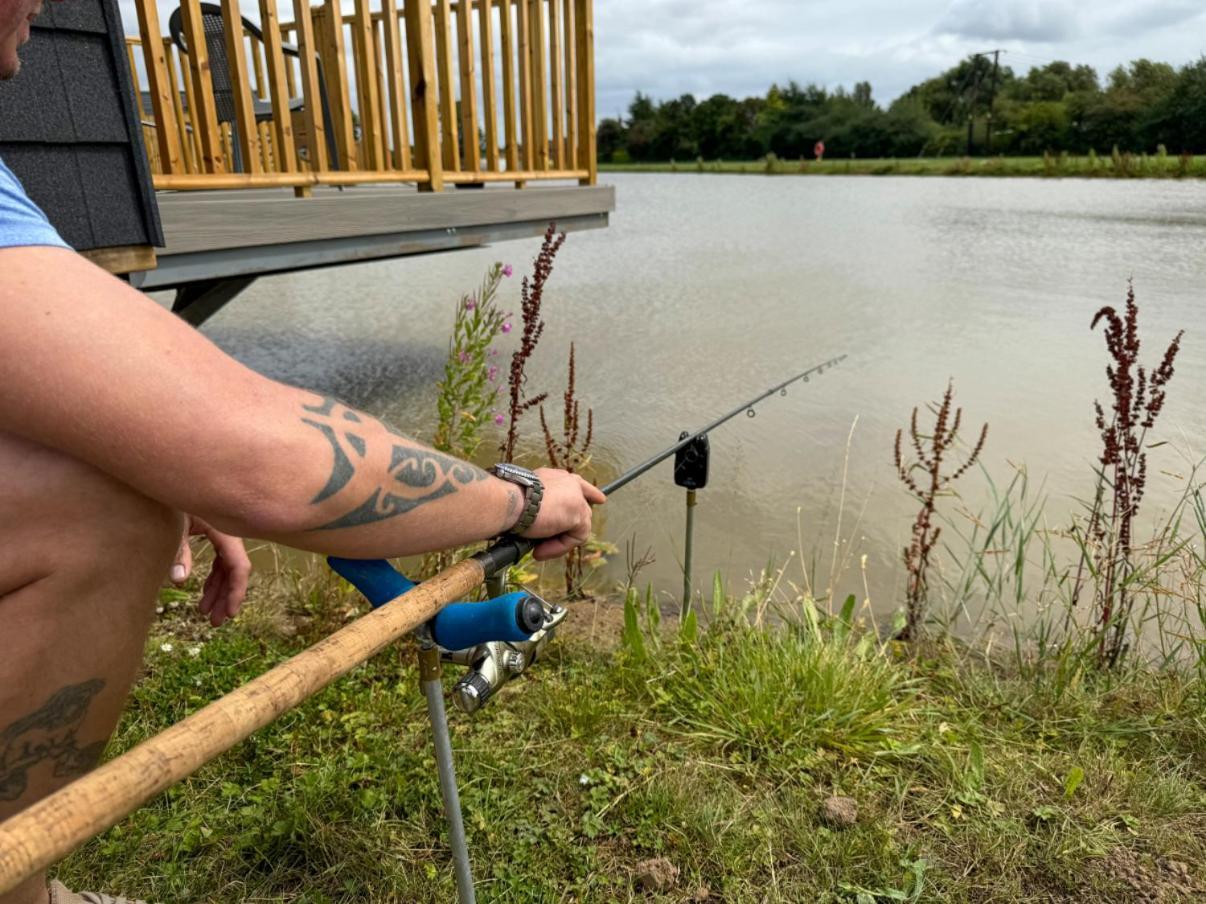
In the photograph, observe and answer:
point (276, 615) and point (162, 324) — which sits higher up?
point (162, 324)

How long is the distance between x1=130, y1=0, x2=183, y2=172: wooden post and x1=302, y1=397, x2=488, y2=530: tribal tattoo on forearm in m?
2.82

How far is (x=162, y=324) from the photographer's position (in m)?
0.89

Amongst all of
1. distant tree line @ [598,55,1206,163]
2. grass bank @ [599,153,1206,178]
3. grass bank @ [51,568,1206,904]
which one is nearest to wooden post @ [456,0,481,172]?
grass bank @ [51,568,1206,904]

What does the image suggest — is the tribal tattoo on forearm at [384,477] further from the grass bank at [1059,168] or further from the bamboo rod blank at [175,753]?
the grass bank at [1059,168]

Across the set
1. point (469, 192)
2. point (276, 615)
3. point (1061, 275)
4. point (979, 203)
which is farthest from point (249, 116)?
point (979, 203)

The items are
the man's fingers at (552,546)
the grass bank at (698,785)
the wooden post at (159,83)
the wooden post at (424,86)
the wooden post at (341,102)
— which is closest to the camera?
the man's fingers at (552,546)

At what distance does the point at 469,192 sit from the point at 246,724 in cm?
464

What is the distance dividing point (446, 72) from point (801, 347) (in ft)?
11.7

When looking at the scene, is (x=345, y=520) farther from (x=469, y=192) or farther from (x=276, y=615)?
(x=469, y=192)

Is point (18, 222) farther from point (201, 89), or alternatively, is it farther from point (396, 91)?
point (396, 91)

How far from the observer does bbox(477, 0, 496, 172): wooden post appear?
495 cm

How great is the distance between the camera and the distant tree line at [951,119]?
119 ft

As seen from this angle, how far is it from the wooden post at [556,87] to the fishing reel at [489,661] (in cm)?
496

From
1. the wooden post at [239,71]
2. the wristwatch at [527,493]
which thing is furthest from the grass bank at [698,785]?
the wooden post at [239,71]
